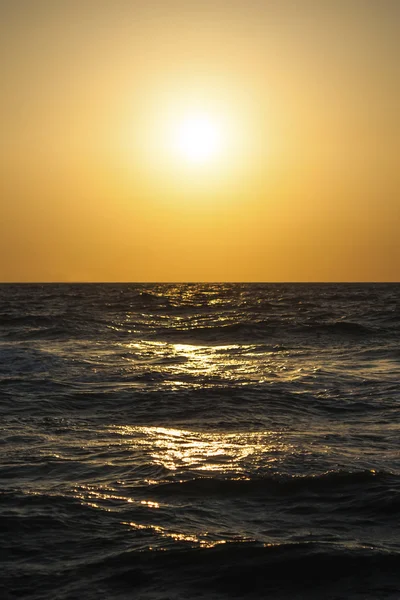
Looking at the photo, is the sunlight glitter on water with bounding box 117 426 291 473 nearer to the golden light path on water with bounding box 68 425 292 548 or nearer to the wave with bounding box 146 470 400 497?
the golden light path on water with bounding box 68 425 292 548

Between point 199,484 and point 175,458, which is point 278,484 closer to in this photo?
point 199,484

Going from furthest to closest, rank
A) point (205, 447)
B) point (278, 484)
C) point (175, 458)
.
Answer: point (205, 447)
point (175, 458)
point (278, 484)

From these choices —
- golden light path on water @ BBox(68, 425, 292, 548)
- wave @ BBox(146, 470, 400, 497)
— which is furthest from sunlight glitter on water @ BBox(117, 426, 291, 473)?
wave @ BBox(146, 470, 400, 497)

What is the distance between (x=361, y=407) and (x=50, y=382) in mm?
7346

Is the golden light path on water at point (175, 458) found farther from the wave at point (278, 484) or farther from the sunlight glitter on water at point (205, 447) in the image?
the wave at point (278, 484)

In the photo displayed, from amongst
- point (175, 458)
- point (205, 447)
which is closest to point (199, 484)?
point (175, 458)

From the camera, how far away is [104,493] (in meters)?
8.53

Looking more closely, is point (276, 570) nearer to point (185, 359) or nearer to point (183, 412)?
point (183, 412)

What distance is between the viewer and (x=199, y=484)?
29.3 feet

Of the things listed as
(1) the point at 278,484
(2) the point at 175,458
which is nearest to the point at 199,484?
(1) the point at 278,484

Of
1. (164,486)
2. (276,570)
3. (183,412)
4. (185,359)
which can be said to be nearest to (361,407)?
(183,412)

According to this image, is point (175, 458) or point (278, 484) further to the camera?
point (175, 458)

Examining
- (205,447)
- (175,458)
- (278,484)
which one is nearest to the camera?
(278,484)

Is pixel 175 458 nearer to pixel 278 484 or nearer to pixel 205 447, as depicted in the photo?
pixel 205 447
